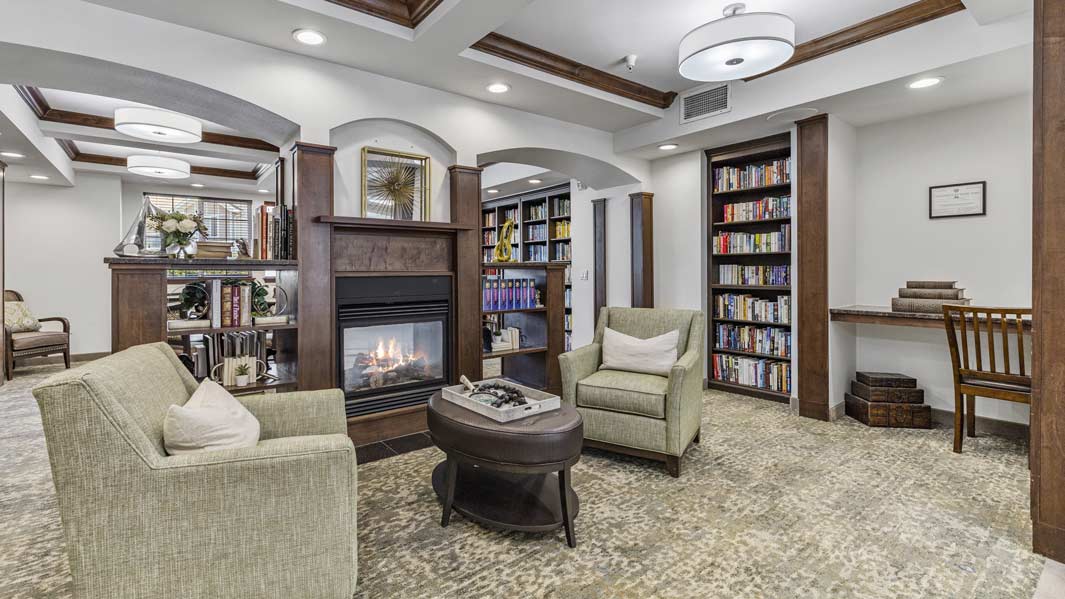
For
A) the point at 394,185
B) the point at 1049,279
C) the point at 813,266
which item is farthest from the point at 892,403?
the point at 394,185

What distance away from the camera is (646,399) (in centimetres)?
284

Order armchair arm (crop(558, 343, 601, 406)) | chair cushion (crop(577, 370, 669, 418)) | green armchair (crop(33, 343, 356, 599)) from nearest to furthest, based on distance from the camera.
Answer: green armchair (crop(33, 343, 356, 599))
chair cushion (crop(577, 370, 669, 418))
armchair arm (crop(558, 343, 601, 406))

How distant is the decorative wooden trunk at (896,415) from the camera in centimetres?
362

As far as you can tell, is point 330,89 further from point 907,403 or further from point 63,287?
point 63,287

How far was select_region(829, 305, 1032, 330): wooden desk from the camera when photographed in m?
3.39

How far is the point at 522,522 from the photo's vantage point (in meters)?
2.12

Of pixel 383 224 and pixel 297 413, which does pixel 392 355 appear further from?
pixel 297 413

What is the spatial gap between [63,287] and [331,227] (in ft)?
19.2

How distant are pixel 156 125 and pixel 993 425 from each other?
659 centimetres

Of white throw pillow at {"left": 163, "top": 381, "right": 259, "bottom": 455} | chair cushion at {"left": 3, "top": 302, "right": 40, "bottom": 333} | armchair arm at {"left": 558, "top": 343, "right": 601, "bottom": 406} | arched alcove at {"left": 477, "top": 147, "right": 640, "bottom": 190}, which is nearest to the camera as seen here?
white throw pillow at {"left": 163, "top": 381, "right": 259, "bottom": 455}

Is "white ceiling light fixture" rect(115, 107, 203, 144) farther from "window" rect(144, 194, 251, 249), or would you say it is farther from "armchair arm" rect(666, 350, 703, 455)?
"armchair arm" rect(666, 350, 703, 455)

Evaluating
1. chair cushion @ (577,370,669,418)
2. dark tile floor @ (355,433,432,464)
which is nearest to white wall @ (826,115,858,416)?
chair cushion @ (577,370,669,418)

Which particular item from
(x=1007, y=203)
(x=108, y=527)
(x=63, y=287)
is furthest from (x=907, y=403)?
(x=63, y=287)

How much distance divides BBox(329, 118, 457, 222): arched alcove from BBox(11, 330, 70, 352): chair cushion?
4688 millimetres
